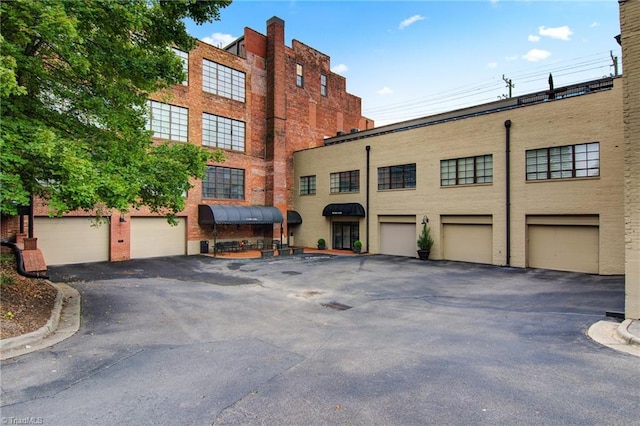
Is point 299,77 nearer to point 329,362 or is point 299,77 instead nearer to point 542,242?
point 542,242

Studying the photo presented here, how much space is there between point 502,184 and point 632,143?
10.1 meters

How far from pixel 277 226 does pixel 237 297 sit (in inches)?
652

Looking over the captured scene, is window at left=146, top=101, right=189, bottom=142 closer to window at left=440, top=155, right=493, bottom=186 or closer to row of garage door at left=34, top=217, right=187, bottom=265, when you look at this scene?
row of garage door at left=34, top=217, right=187, bottom=265

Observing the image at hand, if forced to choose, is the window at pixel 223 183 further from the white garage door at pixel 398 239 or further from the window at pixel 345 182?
the white garage door at pixel 398 239

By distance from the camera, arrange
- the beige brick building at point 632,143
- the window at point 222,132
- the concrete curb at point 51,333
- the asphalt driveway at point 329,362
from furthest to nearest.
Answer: the window at point 222,132 → the beige brick building at point 632,143 → the concrete curb at point 51,333 → the asphalt driveway at point 329,362

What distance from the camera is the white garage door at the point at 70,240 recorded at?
18.3 meters

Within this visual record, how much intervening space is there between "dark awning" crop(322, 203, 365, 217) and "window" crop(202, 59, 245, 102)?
1065 cm

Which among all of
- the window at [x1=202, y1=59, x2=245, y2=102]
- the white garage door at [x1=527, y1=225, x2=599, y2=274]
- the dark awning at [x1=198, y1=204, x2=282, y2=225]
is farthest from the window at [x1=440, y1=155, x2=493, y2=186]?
the window at [x1=202, y1=59, x2=245, y2=102]

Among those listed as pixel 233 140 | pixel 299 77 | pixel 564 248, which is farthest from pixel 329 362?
pixel 299 77

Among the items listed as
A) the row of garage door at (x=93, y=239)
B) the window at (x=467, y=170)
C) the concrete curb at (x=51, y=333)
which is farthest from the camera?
the window at (x=467, y=170)

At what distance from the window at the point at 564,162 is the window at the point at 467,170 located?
1.99 m

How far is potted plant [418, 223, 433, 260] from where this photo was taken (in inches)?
814

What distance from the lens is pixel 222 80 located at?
84.6 ft

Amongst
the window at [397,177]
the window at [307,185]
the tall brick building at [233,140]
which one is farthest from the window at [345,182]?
the tall brick building at [233,140]
